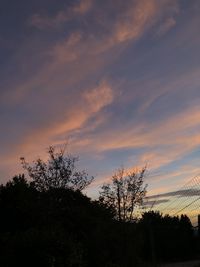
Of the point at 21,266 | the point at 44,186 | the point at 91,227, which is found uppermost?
the point at 44,186

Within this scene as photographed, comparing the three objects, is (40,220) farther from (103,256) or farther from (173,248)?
(173,248)

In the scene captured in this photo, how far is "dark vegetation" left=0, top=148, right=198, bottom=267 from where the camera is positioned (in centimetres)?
2203

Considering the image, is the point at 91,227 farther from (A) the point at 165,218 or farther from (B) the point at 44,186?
(A) the point at 165,218

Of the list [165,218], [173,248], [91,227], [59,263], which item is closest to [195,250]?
[173,248]

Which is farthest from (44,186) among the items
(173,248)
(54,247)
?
(173,248)

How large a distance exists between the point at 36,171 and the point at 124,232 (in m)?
8.42

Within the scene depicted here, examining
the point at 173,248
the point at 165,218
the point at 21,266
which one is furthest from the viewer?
the point at 165,218

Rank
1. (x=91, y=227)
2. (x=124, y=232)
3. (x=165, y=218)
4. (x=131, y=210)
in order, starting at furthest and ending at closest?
(x=165, y=218), (x=91, y=227), (x=131, y=210), (x=124, y=232)

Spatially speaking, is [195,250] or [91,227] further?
[195,250]

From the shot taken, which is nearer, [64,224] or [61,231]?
[61,231]

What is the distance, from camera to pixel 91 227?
32.7 meters

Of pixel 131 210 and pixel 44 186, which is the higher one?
pixel 44 186

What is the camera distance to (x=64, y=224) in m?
32.9

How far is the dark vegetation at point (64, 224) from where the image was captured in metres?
22.0
